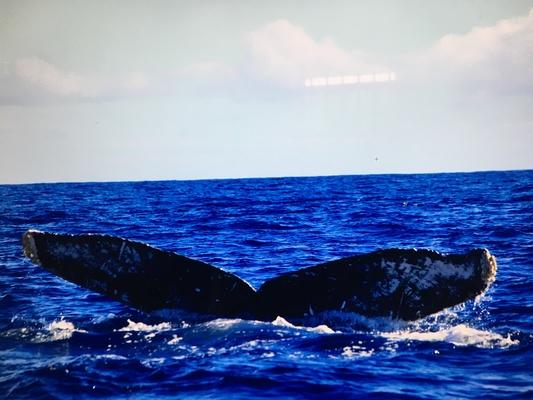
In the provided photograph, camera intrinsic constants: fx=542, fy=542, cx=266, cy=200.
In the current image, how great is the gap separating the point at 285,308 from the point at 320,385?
869mm

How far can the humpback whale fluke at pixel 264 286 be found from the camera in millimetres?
4316

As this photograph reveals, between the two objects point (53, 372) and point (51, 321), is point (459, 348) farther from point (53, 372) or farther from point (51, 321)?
point (51, 321)

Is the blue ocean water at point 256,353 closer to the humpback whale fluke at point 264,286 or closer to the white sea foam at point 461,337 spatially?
the white sea foam at point 461,337

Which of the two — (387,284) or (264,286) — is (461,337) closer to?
(387,284)

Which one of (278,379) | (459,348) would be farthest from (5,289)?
(459,348)

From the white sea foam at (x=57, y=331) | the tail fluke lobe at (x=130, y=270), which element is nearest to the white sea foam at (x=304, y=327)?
the tail fluke lobe at (x=130, y=270)

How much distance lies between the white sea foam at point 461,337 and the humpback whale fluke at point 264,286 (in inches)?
36.1

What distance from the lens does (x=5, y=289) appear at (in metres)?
9.12

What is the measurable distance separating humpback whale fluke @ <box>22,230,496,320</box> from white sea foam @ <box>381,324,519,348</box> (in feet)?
3.01

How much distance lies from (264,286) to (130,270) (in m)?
1.20

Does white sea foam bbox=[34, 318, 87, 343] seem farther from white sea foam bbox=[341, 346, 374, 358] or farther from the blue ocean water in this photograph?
white sea foam bbox=[341, 346, 374, 358]

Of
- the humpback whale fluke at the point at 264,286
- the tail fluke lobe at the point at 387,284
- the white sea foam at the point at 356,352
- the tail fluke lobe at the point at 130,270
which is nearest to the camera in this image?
the tail fluke lobe at the point at 387,284

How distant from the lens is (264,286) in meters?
4.88

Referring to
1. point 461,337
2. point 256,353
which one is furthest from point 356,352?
point 461,337
